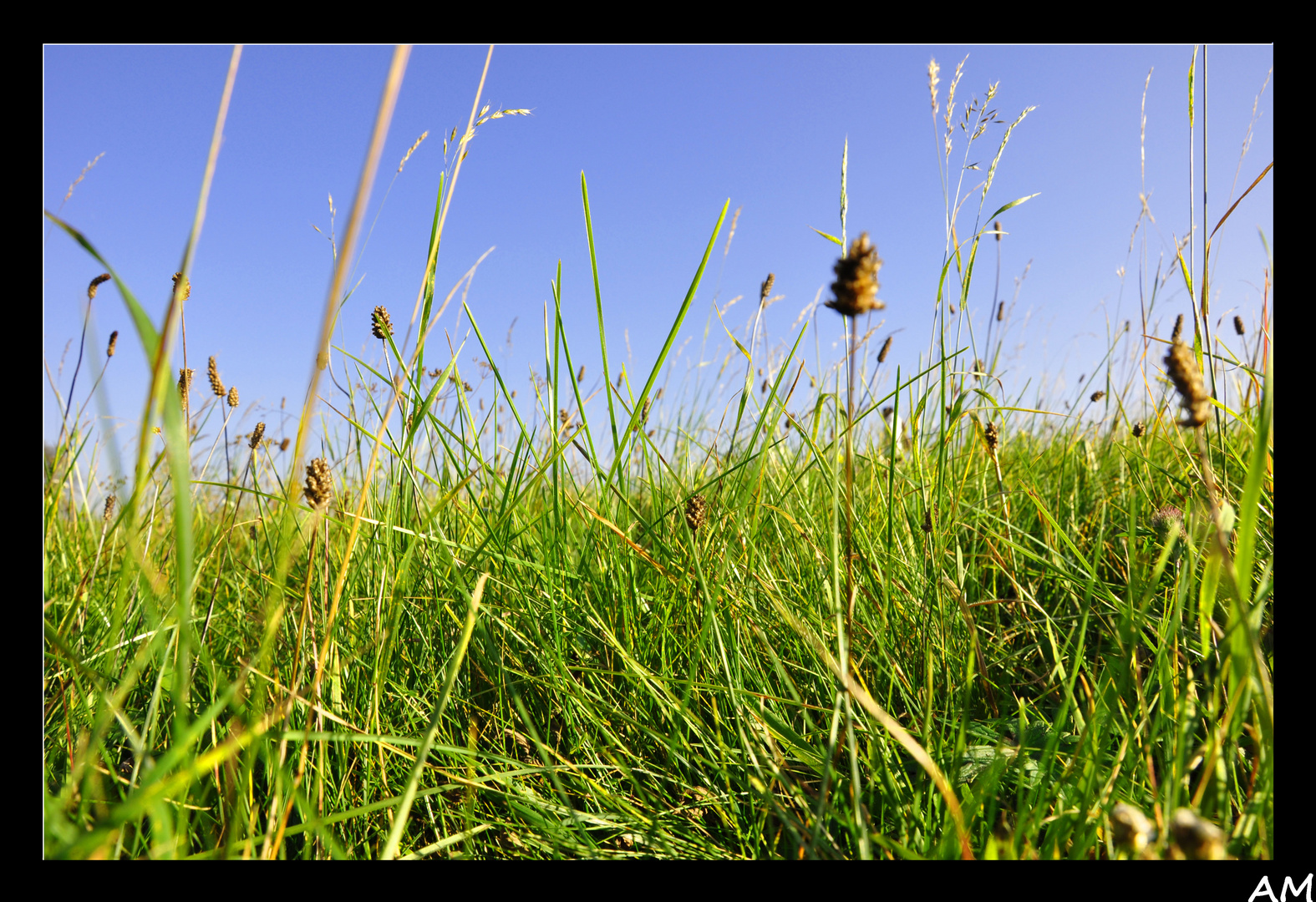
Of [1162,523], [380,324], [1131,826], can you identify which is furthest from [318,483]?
[1162,523]

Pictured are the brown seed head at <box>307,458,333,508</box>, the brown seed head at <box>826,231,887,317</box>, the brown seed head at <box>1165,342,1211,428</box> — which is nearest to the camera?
the brown seed head at <box>1165,342,1211,428</box>

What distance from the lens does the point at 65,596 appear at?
4.86 feet

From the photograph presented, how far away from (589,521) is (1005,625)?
95 centimetres

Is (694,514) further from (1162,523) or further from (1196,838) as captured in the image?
(1162,523)

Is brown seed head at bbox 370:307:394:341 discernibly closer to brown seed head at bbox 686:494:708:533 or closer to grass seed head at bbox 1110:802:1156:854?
brown seed head at bbox 686:494:708:533

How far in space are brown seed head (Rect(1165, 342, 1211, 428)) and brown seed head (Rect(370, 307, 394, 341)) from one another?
1171 mm

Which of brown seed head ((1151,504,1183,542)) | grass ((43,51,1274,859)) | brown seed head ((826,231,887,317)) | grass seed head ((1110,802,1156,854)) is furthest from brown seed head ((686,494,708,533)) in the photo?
brown seed head ((1151,504,1183,542))

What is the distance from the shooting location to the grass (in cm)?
62

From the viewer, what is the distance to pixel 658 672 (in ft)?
3.45

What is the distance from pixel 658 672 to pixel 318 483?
63 cm
